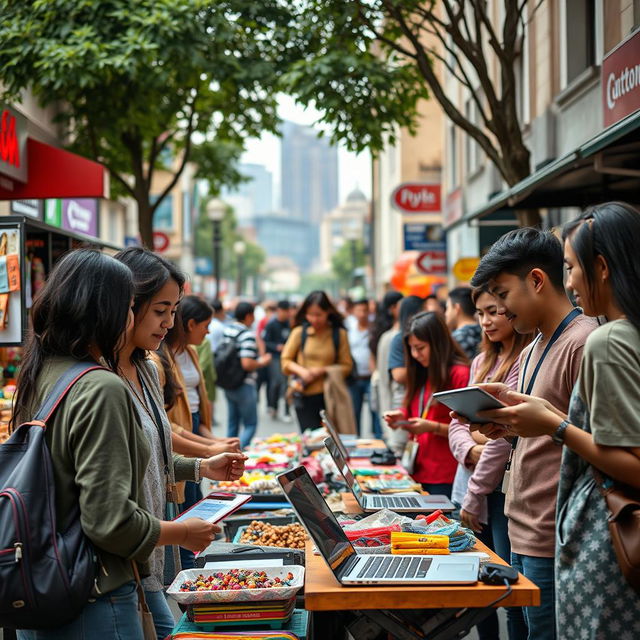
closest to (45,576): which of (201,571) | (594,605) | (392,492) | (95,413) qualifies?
(95,413)

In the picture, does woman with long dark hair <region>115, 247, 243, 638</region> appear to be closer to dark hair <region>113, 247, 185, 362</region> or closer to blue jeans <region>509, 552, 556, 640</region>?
dark hair <region>113, 247, 185, 362</region>

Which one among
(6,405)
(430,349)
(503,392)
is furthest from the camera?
(6,405)

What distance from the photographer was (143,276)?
13.7ft

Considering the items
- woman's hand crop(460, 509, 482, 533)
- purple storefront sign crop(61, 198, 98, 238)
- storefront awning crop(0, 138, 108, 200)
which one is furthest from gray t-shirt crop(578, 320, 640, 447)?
purple storefront sign crop(61, 198, 98, 238)

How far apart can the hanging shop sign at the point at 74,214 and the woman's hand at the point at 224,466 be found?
13.7 metres

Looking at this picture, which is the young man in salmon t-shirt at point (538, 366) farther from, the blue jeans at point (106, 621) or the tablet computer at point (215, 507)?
the blue jeans at point (106, 621)

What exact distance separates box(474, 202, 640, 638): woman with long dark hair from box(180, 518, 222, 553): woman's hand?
3.75ft

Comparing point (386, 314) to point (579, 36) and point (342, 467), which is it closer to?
point (579, 36)

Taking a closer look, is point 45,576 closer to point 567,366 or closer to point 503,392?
point 503,392

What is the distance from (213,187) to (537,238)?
16707mm

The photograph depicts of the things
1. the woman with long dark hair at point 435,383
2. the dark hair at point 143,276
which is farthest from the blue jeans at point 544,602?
the woman with long dark hair at point 435,383

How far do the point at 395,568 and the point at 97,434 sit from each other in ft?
4.74

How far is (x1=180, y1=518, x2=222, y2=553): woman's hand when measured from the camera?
10.6ft

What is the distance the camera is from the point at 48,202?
725 inches
